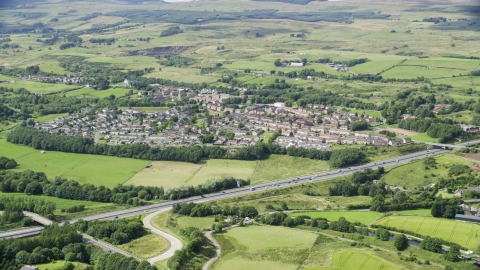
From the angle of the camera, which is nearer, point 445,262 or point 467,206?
point 445,262

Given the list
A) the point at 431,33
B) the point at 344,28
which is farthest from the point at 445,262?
the point at 344,28

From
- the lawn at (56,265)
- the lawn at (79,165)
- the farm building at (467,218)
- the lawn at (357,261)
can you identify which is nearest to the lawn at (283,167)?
the lawn at (79,165)

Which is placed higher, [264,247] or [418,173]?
[264,247]

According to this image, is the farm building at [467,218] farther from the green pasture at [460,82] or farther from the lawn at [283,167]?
the green pasture at [460,82]

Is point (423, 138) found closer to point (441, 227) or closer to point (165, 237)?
point (441, 227)

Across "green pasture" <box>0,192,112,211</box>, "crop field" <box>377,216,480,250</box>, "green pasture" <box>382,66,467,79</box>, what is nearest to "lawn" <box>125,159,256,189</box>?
"green pasture" <box>0,192,112,211</box>

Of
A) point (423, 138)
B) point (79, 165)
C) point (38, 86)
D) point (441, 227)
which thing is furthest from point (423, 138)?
point (38, 86)

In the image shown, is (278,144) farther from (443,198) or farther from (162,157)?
(443,198)

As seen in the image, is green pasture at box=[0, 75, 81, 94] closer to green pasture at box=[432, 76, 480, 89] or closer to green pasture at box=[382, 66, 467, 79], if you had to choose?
green pasture at box=[382, 66, 467, 79]
